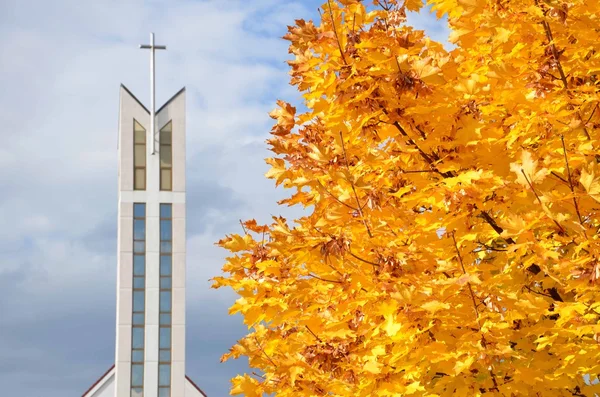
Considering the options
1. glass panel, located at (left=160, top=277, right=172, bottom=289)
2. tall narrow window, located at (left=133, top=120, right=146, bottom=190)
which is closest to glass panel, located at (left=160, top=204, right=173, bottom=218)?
tall narrow window, located at (left=133, top=120, right=146, bottom=190)

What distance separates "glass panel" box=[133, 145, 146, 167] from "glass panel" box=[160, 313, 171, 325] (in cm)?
411

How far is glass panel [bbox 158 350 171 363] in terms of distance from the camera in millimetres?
19984

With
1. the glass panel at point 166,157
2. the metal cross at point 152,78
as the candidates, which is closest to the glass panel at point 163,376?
the glass panel at point 166,157

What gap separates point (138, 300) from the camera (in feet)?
66.2

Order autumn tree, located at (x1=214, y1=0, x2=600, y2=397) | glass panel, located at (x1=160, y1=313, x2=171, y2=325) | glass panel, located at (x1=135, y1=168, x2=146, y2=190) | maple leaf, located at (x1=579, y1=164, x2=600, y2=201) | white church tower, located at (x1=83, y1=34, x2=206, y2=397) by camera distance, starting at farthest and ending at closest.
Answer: glass panel, located at (x1=135, y1=168, x2=146, y2=190), glass panel, located at (x1=160, y1=313, x2=171, y2=325), white church tower, located at (x1=83, y1=34, x2=206, y2=397), autumn tree, located at (x1=214, y1=0, x2=600, y2=397), maple leaf, located at (x1=579, y1=164, x2=600, y2=201)

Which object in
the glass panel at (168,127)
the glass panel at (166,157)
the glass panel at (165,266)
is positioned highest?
the glass panel at (168,127)

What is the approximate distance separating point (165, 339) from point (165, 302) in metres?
0.97

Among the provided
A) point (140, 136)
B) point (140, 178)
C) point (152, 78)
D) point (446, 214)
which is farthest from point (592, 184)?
point (152, 78)

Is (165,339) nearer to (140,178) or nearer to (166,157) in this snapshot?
(140,178)

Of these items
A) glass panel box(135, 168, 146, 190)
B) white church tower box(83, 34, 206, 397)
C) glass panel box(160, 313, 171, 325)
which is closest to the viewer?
white church tower box(83, 34, 206, 397)

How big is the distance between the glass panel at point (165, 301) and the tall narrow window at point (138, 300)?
0.46 meters

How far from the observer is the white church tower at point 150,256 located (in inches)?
786

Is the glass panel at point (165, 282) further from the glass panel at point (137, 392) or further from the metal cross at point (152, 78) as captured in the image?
the metal cross at point (152, 78)

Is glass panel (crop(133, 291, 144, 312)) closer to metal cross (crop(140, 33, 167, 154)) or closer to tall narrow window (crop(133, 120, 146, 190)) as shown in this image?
tall narrow window (crop(133, 120, 146, 190))
